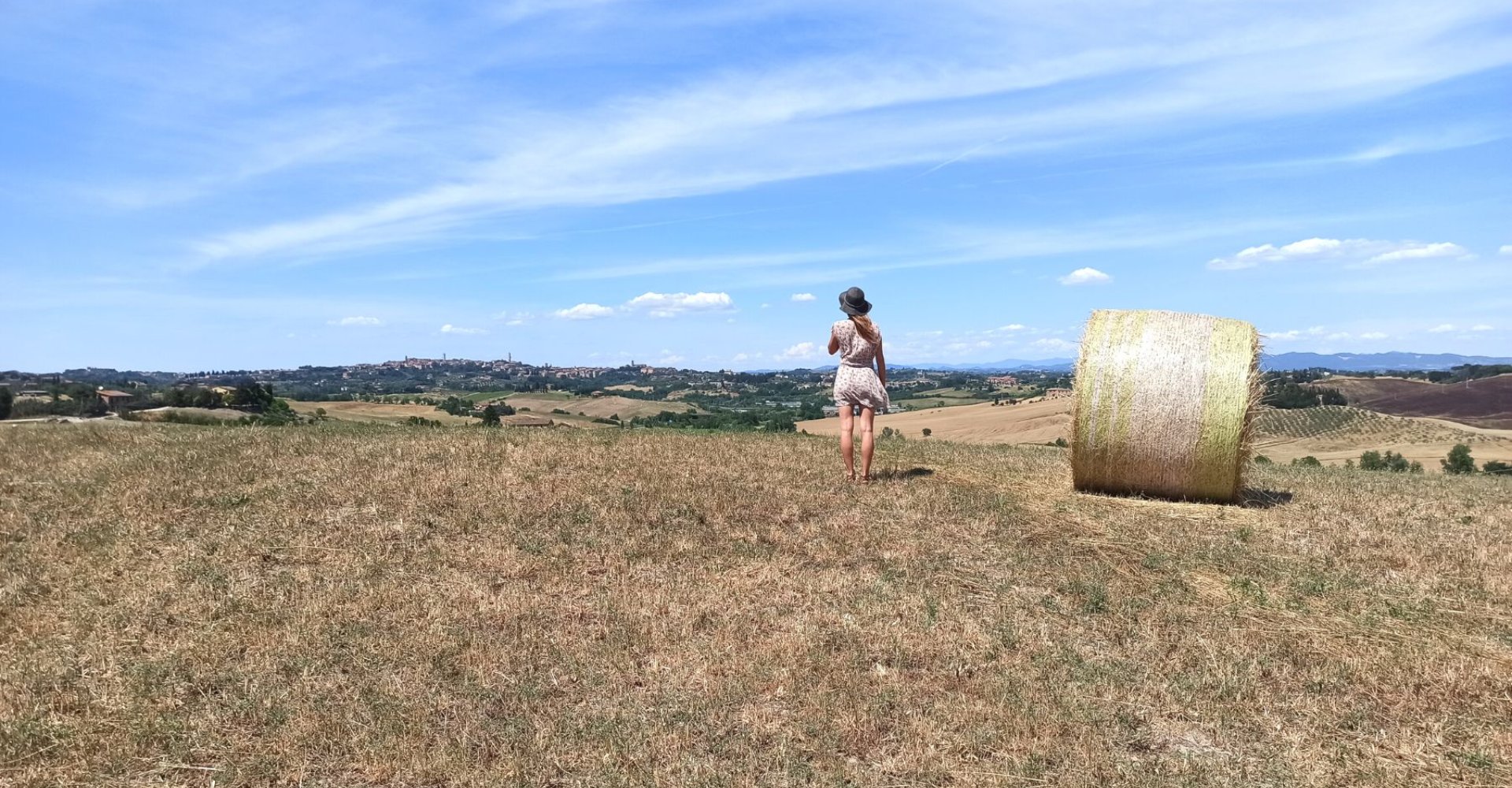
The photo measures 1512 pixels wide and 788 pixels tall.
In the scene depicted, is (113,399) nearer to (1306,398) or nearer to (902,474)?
(902,474)

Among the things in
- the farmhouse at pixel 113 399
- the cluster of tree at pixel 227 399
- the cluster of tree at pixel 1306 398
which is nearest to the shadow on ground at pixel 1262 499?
the cluster of tree at pixel 227 399

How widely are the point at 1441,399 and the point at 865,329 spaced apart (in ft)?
375

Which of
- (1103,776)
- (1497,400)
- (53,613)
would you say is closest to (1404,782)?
(1103,776)

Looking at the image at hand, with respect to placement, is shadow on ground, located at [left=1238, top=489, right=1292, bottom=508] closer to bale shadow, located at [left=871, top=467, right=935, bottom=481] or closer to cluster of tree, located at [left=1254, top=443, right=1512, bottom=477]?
bale shadow, located at [left=871, top=467, right=935, bottom=481]

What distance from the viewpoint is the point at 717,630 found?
21.6 feet

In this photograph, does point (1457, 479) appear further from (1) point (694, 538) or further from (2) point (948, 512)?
(1) point (694, 538)

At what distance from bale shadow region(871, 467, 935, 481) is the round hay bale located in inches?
79.7

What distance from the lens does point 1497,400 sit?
95188mm

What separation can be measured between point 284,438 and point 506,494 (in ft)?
18.4

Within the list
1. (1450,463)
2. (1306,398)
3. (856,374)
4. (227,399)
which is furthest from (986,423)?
(856,374)

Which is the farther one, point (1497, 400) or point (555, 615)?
point (1497, 400)

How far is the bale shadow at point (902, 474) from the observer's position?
1194cm

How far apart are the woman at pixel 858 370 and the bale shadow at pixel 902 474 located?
0.55 meters

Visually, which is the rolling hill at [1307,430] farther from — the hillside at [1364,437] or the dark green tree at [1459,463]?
the dark green tree at [1459,463]
